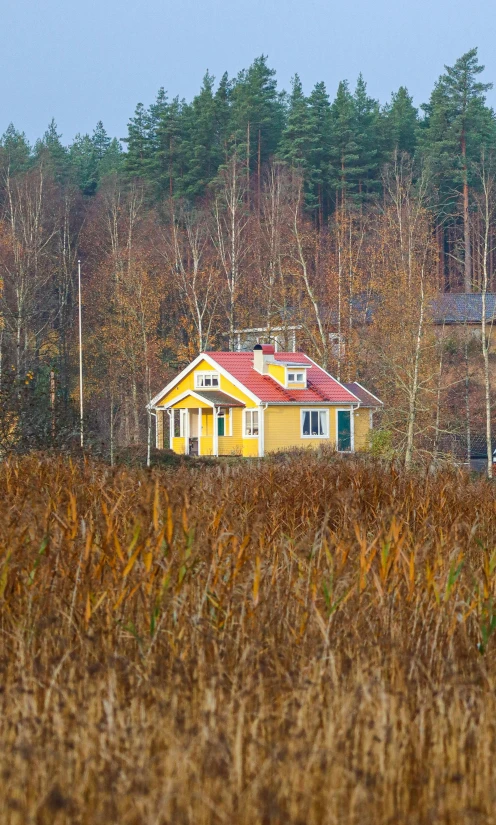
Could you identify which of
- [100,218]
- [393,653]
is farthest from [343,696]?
[100,218]

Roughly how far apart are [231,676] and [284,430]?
1354 inches

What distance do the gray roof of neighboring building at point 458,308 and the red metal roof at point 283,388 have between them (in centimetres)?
569

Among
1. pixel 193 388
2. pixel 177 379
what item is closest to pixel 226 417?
pixel 193 388

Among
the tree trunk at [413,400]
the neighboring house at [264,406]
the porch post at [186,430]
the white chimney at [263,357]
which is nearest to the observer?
the tree trunk at [413,400]

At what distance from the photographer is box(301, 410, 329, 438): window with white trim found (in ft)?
128

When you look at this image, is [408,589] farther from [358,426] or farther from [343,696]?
[358,426]

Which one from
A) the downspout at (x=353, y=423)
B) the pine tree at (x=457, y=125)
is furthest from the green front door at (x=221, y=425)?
the pine tree at (x=457, y=125)

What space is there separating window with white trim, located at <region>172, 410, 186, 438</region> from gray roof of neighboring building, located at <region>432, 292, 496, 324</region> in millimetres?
10299

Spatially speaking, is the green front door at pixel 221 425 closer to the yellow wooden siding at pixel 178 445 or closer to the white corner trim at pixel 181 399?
the white corner trim at pixel 181 399

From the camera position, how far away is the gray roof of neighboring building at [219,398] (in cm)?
3872

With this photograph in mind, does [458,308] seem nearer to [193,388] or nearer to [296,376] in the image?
[296,376]

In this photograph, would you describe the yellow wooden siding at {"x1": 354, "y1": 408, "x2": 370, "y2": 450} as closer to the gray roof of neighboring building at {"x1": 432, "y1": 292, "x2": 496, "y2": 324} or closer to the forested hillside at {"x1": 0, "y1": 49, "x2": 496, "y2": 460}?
the forested hillside at {"x1": 0, "y1": 49, "x2": 496, "y2": 460}

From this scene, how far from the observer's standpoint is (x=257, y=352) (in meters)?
40.0

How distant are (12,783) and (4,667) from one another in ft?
3.68
